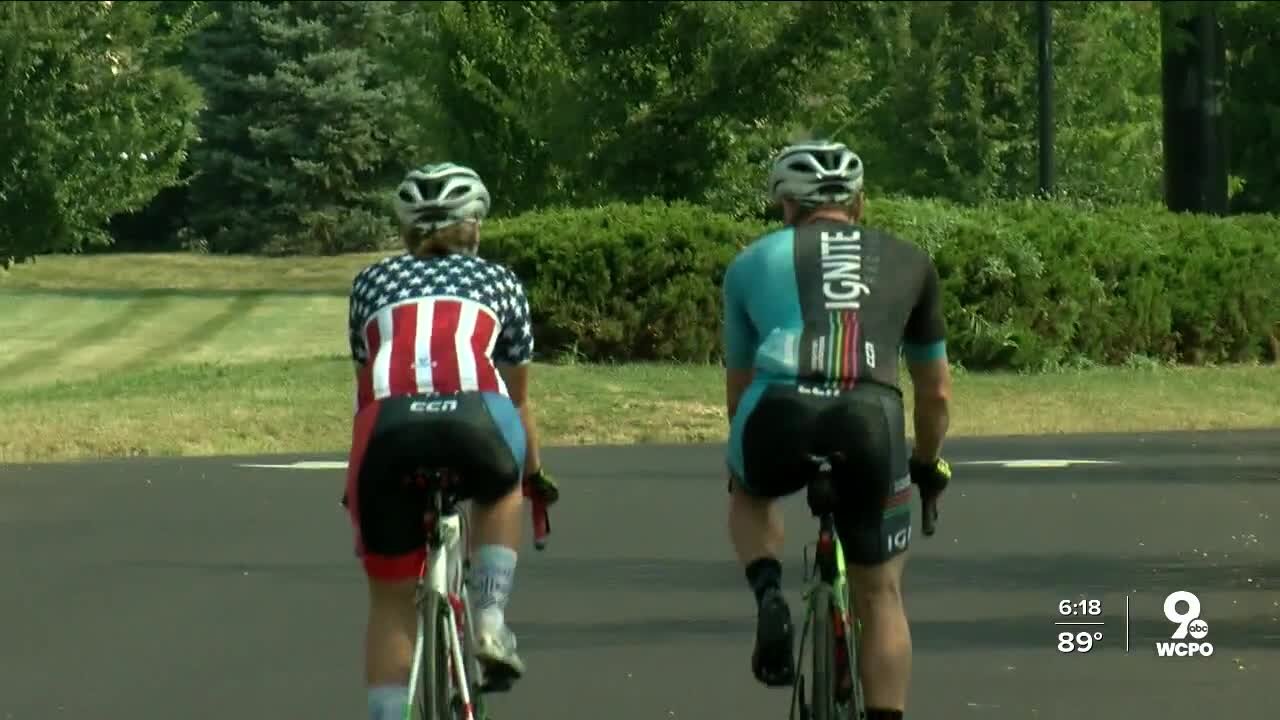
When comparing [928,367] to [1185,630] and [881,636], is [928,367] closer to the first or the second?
[881,636]

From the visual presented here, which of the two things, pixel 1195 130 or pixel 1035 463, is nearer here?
pixel 1035 463

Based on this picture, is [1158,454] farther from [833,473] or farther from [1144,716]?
[833,473]

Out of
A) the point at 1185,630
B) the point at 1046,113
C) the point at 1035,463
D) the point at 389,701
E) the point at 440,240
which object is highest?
the point at 440,240

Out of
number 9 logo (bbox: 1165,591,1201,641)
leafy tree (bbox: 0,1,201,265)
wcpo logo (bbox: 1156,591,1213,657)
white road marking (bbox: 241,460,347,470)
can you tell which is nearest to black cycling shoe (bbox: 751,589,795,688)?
wcpo logo (bbox: 1156,591,1213,657)

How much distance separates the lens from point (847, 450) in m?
7.58

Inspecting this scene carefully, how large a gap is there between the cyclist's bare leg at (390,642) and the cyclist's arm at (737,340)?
927mm

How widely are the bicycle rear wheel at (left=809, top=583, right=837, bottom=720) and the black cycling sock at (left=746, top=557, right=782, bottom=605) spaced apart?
0.22 metres

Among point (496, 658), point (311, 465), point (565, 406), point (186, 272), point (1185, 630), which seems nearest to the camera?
point (496, 658)

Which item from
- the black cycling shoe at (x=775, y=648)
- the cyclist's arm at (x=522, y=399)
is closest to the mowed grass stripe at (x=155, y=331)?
the cyclist's arm at (x=522, y=399)

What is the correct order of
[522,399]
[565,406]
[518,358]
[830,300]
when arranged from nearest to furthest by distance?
[830,300], [518,358], [522,399], [565,406]

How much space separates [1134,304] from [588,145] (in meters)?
6.48

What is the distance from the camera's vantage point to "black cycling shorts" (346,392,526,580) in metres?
7.60

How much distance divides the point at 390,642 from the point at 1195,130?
89.7 ft

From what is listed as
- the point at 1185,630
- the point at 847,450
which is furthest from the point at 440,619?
the point at 1185,630
